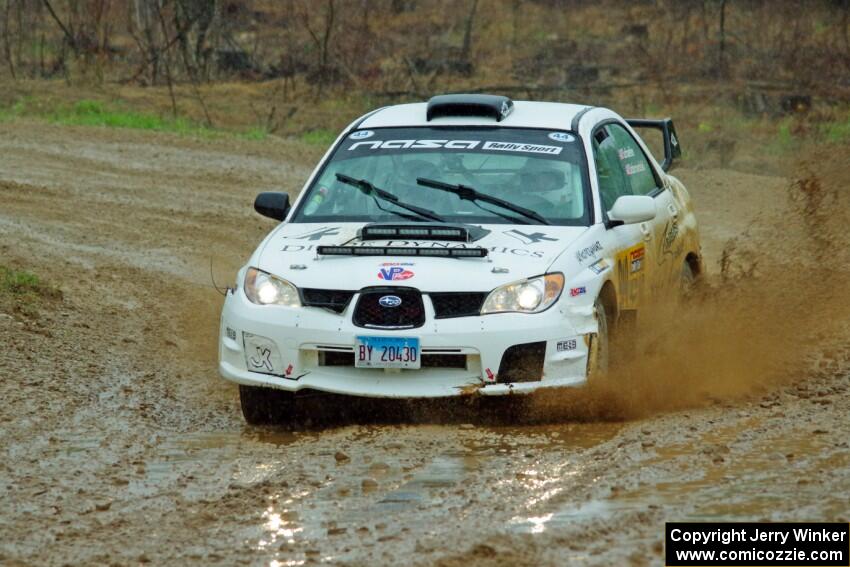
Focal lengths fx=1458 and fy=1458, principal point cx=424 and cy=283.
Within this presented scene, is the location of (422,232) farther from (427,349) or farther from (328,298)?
(427,349)

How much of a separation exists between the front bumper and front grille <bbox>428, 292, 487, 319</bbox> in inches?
1.7

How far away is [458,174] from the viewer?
7871 mm

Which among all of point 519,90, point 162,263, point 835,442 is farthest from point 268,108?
point 835,442

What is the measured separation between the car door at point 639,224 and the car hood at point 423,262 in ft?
1.62

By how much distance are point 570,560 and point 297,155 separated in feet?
46.0

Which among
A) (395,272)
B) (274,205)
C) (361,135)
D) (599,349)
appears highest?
(361,135)

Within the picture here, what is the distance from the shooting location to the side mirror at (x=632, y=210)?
7.50 metres

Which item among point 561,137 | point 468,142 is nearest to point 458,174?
point 468,142

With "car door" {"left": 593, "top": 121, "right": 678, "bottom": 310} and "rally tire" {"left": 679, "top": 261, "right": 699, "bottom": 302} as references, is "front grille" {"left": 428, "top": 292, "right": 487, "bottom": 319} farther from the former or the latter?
"rally tire" {"left": 679, "top": 261, "right": 699, "bottom": 302}

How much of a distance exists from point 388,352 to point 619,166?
2436mm

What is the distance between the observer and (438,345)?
6.57 m
